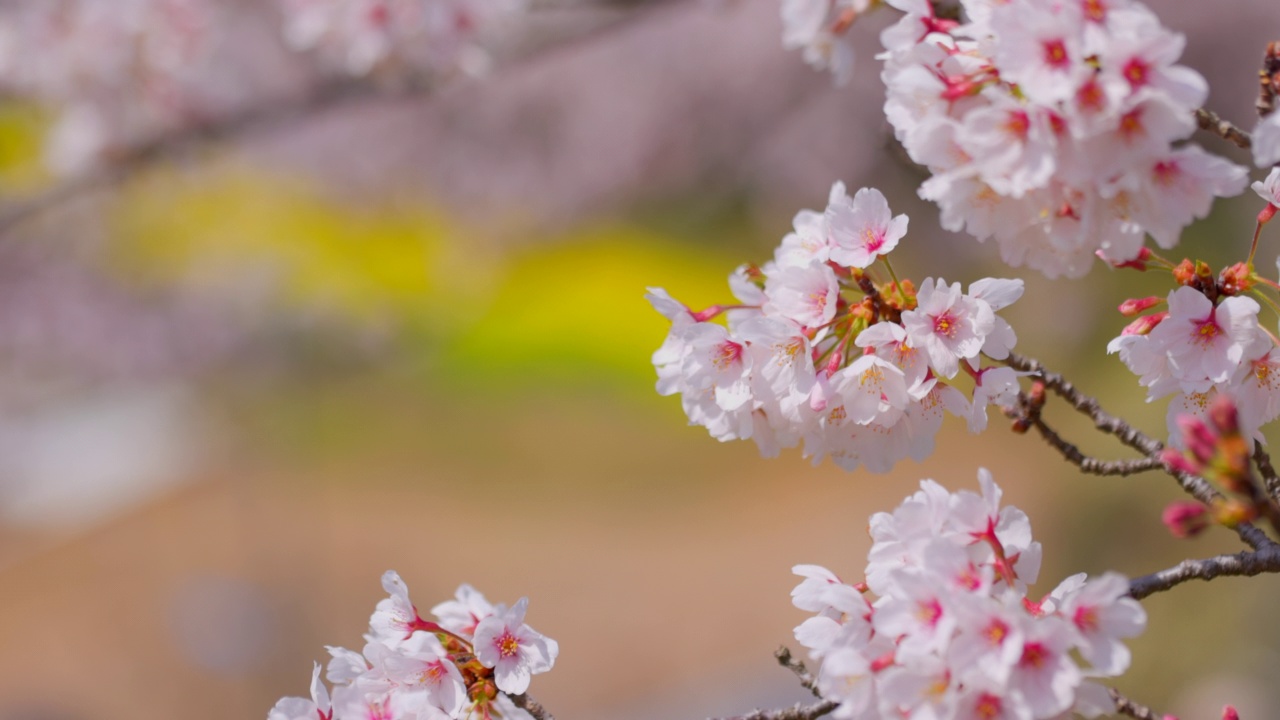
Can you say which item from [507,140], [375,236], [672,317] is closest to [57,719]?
[672,317]

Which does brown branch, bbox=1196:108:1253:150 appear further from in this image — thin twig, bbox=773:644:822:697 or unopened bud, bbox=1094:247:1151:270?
thin twig, bbox=773:644:822:697

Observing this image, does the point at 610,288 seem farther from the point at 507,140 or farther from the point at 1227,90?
the point at 1227,90

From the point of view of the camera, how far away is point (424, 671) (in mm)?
1265

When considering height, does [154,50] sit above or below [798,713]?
above

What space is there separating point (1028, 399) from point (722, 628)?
6.31 metres

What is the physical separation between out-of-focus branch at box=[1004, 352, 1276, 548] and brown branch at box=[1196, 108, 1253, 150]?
0.33 m

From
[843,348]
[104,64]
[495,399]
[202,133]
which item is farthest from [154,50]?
[495,399]

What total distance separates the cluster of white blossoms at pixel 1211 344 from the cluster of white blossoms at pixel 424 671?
78 cm

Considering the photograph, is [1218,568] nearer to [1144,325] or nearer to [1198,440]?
[1144,325]

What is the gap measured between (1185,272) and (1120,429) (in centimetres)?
25

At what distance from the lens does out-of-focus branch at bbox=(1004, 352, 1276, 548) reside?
4.14 feet

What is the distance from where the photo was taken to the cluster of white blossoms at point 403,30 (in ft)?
10.1

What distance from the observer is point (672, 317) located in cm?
131

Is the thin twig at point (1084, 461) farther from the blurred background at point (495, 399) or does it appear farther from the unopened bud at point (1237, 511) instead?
the blurred background at point (495, 399)
